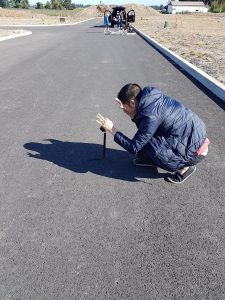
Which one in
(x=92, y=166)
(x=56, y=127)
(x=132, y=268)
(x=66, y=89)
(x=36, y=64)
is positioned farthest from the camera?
(x=36, y=64)

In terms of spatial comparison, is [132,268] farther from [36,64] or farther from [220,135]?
[36,64]

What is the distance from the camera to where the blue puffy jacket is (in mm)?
3738

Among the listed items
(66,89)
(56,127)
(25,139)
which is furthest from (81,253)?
(66,89)

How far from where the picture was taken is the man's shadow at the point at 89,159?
4.51 metres

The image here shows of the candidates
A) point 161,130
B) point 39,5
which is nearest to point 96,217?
point 161,130

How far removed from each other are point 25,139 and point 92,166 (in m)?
1.52

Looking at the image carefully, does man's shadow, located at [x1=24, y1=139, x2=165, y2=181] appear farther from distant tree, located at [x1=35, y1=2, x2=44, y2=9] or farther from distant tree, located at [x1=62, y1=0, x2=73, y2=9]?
distant tree, located at [x1=62, y1=0, x2=73, y2=9]

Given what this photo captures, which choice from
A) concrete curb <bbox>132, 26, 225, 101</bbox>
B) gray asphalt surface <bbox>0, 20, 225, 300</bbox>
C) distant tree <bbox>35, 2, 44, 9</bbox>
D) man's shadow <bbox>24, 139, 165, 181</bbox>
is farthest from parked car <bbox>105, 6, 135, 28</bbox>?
distant tree <bbox>35, 2, 44, 9</bbox>

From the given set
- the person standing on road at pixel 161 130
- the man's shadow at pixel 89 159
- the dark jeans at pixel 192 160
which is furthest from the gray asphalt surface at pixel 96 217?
the person standing on road at pixel 161 130

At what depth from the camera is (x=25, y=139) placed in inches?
221

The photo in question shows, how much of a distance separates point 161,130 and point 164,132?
42 millimetres

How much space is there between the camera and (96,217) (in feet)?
11.8

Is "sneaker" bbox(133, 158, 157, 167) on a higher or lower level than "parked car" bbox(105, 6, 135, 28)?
higher

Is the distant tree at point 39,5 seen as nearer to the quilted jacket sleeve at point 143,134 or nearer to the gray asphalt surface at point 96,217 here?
the gray asphalt surface at point 96,217
